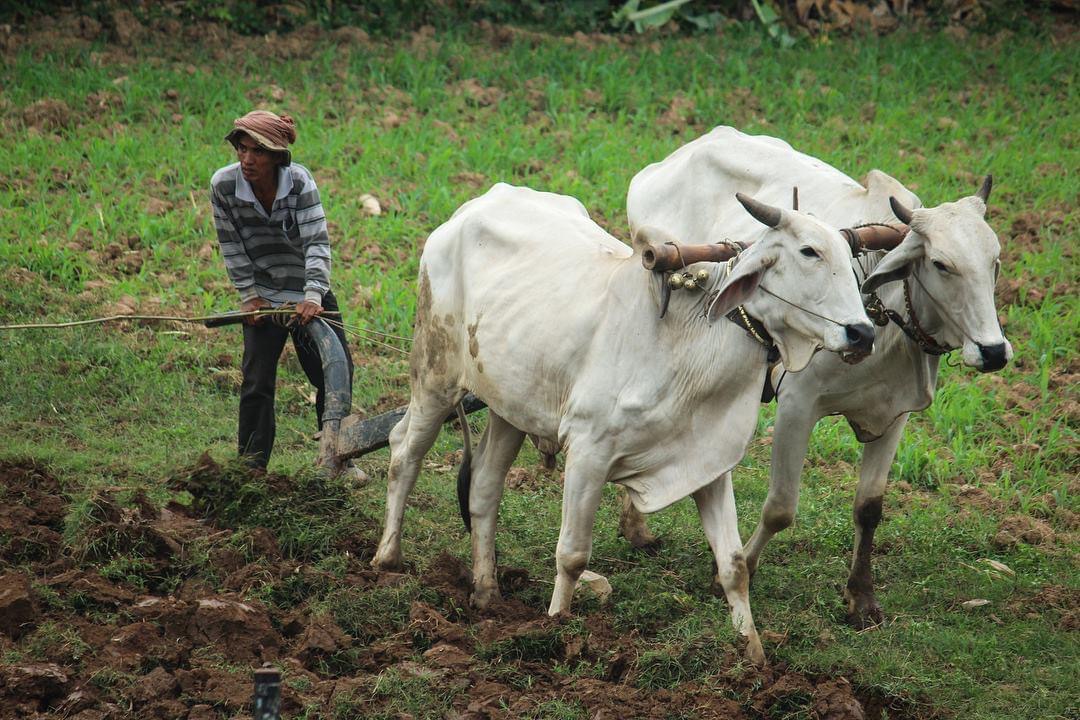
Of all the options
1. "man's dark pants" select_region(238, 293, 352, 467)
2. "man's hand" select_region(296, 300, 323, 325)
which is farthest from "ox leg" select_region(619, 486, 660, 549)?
"man's hand" select_region(296, 300, 323, 325)

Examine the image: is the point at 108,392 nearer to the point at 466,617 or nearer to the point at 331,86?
the point at 466,617

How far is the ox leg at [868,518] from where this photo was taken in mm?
5242

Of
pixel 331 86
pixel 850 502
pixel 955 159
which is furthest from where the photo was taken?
pixel 331 86

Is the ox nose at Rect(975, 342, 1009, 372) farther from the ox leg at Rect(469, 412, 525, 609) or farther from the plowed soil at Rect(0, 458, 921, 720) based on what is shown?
the ox leg at Rect(469, 412, 525, 609)

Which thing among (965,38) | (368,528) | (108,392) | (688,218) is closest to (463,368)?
(368,528)

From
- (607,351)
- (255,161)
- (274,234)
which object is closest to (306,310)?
(274,234)

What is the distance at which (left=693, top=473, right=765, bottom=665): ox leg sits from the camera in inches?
174

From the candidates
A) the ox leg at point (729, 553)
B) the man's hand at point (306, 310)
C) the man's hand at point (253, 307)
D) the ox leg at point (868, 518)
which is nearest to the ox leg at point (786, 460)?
the ox leg at point (868, 518)

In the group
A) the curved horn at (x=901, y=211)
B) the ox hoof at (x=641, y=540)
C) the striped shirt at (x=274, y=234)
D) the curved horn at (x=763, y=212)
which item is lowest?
the ox hoof at (x=641, y=540)

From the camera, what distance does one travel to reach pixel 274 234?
587 centimetres

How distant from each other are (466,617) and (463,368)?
0.99 m

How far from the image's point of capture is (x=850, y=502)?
661 cm

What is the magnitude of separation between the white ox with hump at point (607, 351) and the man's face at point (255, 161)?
2.87 ft

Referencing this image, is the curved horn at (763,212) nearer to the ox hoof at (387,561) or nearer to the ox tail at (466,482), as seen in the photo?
the ox tail at (466,482)
